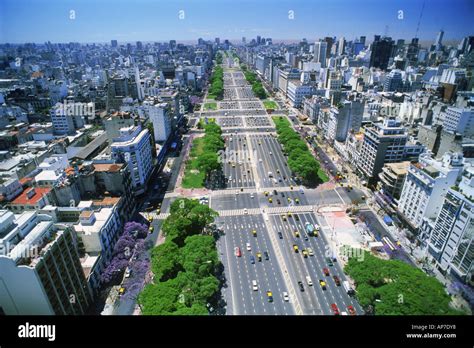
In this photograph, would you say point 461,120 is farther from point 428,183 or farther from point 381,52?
point 381,52

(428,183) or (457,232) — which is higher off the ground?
(428,183)

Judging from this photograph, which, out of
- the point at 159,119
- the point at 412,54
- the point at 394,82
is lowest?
the point at 159,119

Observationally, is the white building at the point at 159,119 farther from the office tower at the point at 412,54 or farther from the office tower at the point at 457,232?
the office tower at the point at 412,54

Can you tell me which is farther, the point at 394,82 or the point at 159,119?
the point at 394,82

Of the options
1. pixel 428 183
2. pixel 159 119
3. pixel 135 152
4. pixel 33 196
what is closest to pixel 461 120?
pixel 428 183

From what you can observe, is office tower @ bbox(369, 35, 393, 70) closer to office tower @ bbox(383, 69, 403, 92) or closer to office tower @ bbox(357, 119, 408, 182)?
office tower @ bbox(383, 69, 403, 92)
